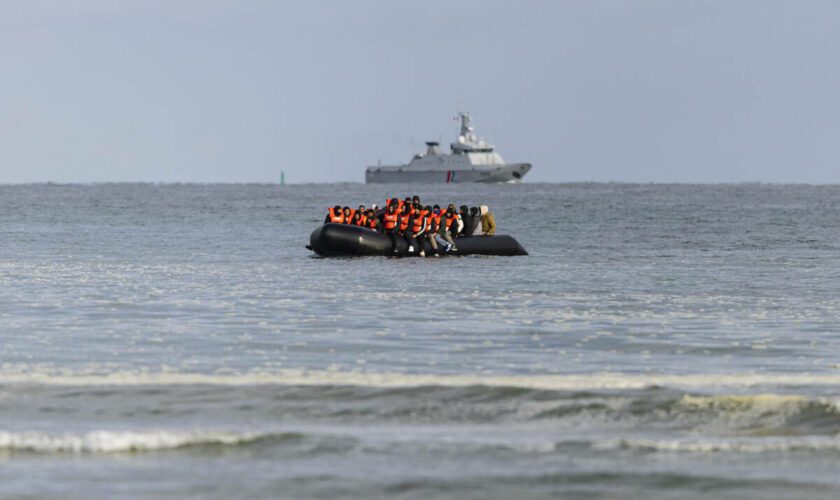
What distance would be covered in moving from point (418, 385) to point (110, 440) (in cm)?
420

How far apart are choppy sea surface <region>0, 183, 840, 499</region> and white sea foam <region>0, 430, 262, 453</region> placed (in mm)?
26

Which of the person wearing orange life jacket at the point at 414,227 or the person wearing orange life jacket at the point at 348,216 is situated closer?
the person wearing orange life jacket at the point at 414,227

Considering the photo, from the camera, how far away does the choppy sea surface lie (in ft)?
36.2

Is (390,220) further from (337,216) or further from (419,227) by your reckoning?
(337,216)

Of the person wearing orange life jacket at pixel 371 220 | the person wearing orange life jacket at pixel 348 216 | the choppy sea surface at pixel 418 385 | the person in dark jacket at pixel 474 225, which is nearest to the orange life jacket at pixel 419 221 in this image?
the person wearing orange life jacket at pixel 371 220

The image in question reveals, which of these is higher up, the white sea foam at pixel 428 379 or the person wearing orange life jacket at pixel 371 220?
the person wearing orange life jacket at pixel 371 220

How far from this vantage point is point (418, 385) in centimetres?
1531

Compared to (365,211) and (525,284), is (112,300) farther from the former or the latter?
(365,211)

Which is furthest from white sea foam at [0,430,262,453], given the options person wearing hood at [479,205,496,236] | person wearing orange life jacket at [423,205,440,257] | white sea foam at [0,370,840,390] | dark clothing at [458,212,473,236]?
person wearing hood at [479,205,496,236]

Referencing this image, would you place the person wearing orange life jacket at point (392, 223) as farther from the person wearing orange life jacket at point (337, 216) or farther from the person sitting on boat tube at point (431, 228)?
the person wearing orange life jacket at point (337, 216)

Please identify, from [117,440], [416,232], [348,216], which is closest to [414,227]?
[416,232]

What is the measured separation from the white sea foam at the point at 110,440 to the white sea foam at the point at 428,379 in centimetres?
300

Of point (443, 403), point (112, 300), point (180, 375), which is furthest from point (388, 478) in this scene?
point (112, 300)

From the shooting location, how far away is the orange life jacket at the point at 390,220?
38.9 meters
